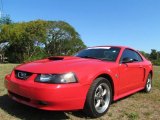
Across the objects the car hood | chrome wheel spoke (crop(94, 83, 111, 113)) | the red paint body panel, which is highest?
the car hood

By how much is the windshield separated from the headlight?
1532 mm

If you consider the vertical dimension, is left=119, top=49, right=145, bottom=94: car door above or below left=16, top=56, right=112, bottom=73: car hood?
below

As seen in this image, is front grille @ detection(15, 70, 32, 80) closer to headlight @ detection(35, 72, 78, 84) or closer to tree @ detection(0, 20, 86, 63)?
headlight @ detection(35, 72, 78, 84)

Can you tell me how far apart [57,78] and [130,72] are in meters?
2.23

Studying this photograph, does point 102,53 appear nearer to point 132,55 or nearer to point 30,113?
point 132,55

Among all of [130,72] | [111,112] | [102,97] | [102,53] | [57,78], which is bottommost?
[111,112]

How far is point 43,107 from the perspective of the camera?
15.4 ft

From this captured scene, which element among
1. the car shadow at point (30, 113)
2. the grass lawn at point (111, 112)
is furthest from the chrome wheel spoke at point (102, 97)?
the car shadow at point (30, 113)

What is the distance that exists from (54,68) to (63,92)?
500 millimetres

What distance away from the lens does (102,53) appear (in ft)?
20.9

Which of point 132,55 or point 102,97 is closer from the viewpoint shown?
point 102,97

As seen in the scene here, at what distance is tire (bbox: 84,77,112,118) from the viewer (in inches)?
196

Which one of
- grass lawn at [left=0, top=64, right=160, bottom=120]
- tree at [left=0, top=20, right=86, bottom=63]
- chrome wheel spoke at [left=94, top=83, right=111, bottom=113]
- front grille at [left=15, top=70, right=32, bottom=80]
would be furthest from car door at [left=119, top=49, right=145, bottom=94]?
tree at [left=0, top=20, right=86, bottom=63]

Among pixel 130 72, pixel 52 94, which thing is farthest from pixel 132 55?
pixel 52 94
